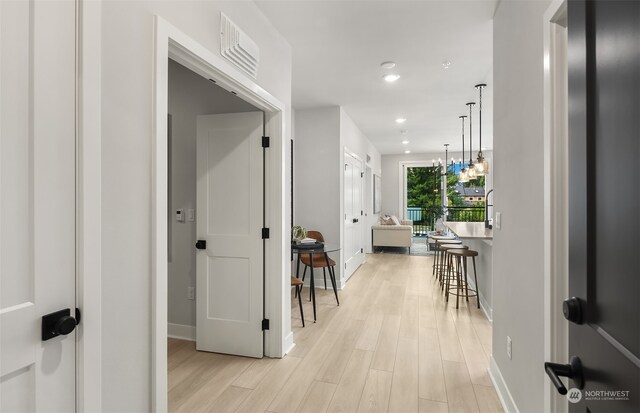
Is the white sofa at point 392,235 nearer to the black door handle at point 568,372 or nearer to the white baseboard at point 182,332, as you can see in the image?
the white baseboard at point 182,332

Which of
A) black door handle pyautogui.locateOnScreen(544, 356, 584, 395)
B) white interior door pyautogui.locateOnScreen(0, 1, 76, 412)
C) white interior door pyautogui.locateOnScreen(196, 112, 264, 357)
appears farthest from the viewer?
white interior door pyautogui.locateOnScreen(196, 112, 264, 357)

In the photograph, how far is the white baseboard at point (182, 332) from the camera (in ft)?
10.4

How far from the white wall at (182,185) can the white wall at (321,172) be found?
237 centimetres

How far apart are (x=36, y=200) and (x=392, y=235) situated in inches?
310

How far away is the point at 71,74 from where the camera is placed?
111cm

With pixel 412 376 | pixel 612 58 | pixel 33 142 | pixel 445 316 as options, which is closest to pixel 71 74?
pixel 33 142

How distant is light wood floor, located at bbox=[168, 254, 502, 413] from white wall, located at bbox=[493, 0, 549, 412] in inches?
15.6

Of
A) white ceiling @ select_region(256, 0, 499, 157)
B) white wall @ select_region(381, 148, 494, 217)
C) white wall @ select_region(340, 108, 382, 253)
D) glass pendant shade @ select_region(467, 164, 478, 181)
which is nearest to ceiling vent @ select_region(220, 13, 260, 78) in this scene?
white ceiling @ select_region(256, 0, 499, 157)

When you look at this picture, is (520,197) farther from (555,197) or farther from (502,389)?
(502,389)

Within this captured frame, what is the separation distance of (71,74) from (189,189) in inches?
81.4

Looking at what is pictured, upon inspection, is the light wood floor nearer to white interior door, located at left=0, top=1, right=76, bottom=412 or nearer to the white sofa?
white interior door, located at left=0, top=1, right=76, bottom=412

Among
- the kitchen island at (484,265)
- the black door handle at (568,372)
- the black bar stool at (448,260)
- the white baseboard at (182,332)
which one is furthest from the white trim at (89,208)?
the black bar stool at (448,260)

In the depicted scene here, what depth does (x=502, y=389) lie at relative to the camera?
7.21 ft

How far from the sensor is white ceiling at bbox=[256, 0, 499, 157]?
2.53m
